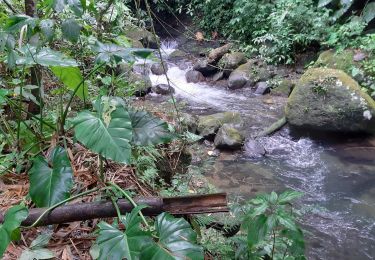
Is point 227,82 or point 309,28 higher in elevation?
point 309,28

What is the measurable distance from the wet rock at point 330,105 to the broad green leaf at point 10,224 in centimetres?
541

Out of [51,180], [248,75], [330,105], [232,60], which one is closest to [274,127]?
[330,105]

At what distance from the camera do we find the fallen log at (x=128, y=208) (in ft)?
4.93

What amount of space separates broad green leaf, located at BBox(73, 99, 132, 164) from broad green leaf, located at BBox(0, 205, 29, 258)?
0.31 meters

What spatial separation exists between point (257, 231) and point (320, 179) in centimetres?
381

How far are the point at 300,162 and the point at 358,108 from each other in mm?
1256

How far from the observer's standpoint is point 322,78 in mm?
6180

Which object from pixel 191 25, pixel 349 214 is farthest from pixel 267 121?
pixel 191 25

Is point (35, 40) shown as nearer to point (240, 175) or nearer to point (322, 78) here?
point (240, 175)

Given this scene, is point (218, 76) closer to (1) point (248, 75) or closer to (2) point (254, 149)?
(1) point (248, 75)

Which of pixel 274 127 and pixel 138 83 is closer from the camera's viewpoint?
pixel 138 83

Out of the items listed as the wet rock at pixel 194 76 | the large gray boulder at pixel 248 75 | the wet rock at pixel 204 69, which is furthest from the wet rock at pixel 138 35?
the large gray boulder at pixel 248 75

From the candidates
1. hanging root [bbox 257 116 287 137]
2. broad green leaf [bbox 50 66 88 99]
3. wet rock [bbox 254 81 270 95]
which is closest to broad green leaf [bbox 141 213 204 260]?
broad green leaf [bbox 50 66 88 99]

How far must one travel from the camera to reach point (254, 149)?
584cm
